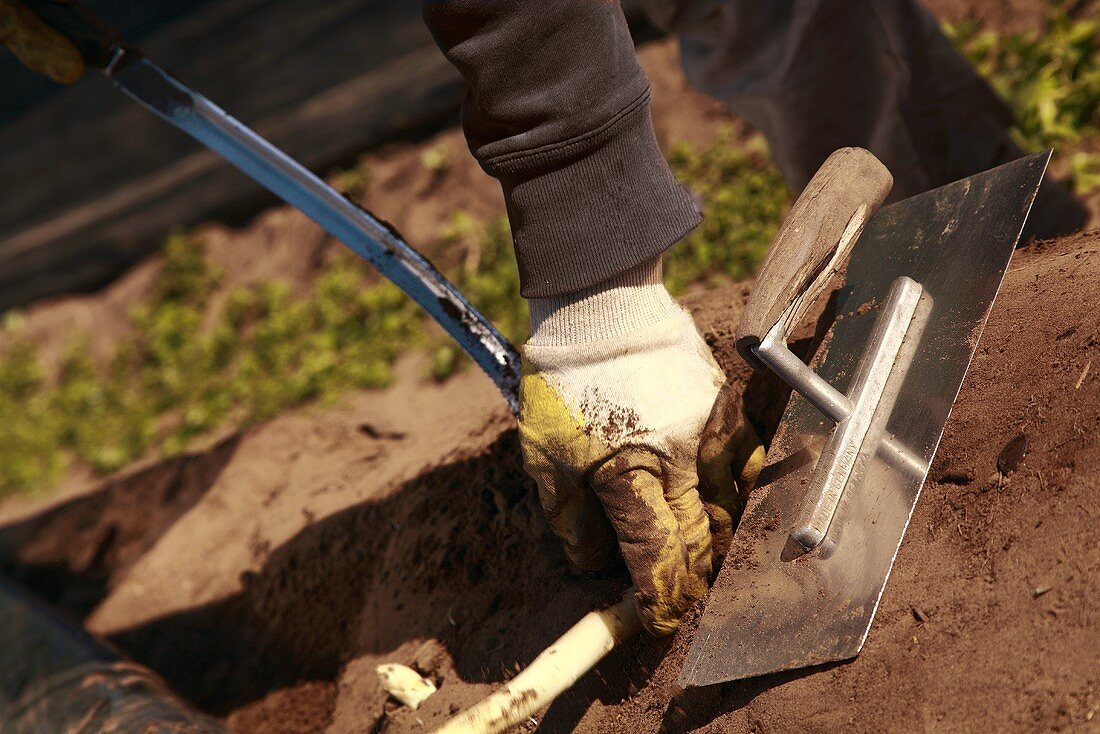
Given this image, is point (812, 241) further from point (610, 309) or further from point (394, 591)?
point (394, 591)

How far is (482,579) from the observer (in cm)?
205

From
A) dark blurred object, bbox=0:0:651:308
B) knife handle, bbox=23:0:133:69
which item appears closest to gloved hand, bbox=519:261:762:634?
knife handle, bbox=23:0:133:69

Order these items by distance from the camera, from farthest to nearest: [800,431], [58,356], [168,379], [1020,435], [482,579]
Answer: [58,356]
[168,379]
[482,579]
[800,431]
[1020,435]

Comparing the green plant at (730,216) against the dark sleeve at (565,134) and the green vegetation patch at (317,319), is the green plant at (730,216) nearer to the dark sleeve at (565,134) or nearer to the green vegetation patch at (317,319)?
the green vegetation patch at (317,319)

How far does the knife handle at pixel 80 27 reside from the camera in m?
2.03

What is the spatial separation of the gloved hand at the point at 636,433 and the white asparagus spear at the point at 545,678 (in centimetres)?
8

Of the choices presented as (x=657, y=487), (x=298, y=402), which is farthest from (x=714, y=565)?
(x=298, y=402)

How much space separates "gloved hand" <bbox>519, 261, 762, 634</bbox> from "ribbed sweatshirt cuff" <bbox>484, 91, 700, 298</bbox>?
0.07 m

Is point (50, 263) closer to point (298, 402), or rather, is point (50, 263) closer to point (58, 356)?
point (58, 356)

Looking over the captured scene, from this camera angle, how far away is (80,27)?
2043 mm

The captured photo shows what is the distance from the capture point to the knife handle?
203 cm

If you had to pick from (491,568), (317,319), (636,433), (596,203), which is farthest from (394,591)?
(317,319)

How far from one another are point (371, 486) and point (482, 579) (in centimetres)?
68

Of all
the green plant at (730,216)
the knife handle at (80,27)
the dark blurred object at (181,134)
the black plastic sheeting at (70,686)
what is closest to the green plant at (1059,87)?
the green plant at (730,216)
